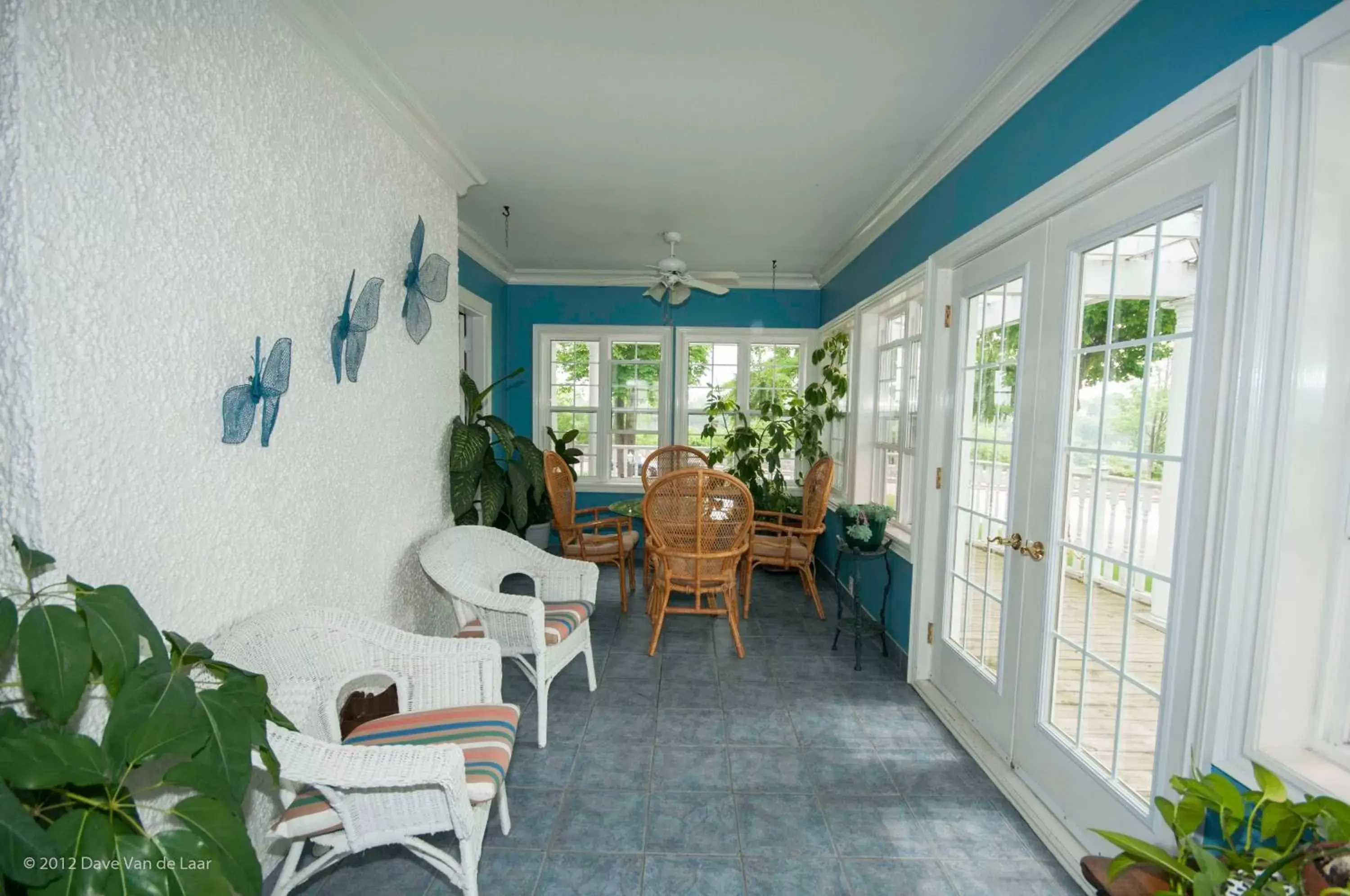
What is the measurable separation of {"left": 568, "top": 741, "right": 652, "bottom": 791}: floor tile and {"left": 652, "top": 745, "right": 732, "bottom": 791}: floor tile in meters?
0.04

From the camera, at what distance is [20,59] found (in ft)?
3.36

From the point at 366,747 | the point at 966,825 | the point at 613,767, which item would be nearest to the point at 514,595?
the point at 613,767

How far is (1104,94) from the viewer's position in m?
1.64

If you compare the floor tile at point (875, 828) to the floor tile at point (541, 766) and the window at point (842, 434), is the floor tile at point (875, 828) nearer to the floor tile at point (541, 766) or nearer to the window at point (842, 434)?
the floor tile at point (541, 766)

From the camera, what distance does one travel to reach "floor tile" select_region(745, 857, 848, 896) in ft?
5.32

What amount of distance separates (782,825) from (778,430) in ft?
10.5

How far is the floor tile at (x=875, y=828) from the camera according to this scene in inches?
69.5

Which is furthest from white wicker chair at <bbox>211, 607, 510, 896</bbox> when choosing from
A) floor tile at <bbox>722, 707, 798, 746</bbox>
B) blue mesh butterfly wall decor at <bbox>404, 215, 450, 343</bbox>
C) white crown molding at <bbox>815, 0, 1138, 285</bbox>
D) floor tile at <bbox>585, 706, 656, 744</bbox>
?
white crown molding at <bbox>815, 0, 1138, 285</bbox>

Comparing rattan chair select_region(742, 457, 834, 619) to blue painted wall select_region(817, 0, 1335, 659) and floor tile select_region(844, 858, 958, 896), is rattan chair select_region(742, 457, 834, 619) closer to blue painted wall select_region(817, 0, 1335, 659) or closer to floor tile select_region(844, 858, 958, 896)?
blue painted wall select_region(817, 0, 1335, 659)

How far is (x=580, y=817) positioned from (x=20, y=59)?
222 cm

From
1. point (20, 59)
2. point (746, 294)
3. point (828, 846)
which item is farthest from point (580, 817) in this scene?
point (746, 294)

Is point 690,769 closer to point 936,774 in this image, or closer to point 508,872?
point 508,872

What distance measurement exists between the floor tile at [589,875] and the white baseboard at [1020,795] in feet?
3.77

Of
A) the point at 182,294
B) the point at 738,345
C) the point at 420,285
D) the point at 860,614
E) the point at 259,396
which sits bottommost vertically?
the point at 860,614
